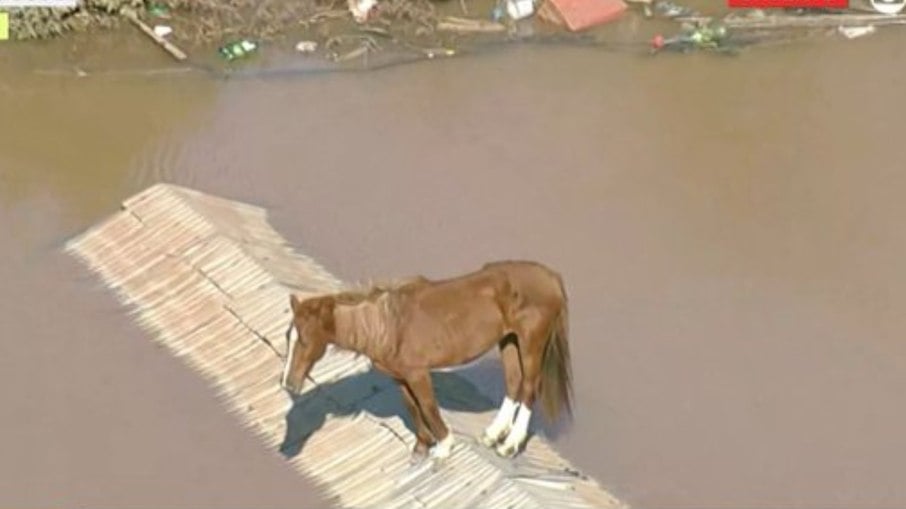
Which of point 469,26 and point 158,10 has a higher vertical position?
point 158,10

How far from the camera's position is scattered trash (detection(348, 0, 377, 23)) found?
493 inches

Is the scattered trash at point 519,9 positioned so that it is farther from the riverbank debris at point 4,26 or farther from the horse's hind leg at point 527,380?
the horse's hind leg at point 527,380

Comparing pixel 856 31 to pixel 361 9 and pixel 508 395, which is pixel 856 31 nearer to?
pixel 361 9

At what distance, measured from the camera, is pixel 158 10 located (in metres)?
12.6

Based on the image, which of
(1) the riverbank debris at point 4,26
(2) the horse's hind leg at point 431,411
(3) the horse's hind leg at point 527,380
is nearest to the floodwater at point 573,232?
(1) the riverbank debris at point 4,26

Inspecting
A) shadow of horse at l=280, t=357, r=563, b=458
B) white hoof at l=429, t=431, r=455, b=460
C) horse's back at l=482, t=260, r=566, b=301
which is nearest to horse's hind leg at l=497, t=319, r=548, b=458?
horse's back at l=482, t=260, r=566, b=301

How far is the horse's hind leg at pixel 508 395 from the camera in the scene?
741cm

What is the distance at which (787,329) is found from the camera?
9.12m

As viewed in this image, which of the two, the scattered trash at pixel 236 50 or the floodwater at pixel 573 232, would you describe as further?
the scattered trash at pixel 236 50

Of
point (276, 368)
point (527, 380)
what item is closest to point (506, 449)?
point (527, 380)

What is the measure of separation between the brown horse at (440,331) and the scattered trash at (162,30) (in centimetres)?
568

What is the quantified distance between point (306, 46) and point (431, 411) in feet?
18.3

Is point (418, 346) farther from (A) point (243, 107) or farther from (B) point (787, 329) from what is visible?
(A) point (243, 107)

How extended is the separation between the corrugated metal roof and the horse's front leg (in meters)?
0.06
